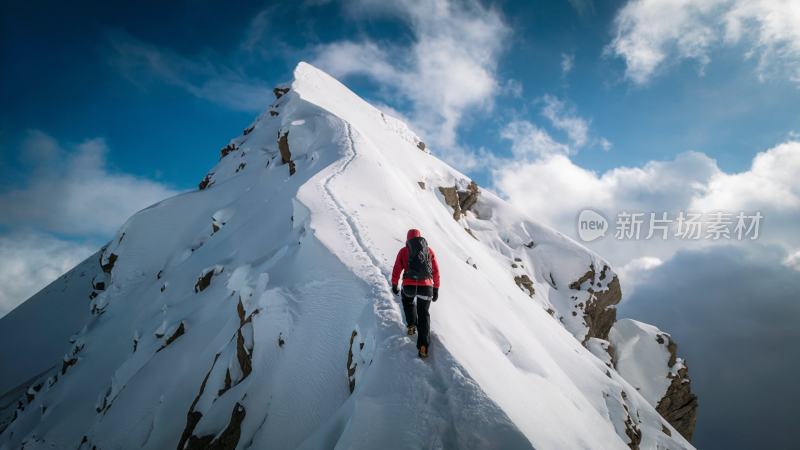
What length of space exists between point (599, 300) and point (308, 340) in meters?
42.2

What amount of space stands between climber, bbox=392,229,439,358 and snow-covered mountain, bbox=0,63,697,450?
1.06 ft

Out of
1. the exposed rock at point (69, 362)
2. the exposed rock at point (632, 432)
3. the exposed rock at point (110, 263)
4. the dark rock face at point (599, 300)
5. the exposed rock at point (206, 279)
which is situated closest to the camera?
the exposed rock at point (632, 432)

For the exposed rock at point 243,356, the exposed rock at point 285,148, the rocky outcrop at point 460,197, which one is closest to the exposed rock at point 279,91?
the exposed rock at point 285,148

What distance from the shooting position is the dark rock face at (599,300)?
3809 cm

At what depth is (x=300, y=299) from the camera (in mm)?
7988

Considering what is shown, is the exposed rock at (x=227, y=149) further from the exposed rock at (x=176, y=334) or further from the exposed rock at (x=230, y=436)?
the exposed rock at (x=230, y=436)

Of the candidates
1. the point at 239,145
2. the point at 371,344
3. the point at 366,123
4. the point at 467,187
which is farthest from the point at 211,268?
the point at 467,187

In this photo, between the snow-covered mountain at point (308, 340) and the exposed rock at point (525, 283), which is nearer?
the snow-covered mountain at point (308, 340)

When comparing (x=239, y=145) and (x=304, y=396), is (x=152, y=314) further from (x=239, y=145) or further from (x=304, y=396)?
(x=239, y=145)

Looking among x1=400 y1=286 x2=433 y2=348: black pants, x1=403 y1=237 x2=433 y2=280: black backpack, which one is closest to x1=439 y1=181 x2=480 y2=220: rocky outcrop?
x1=403 y1=237 x2=433 y2=280: black backpack

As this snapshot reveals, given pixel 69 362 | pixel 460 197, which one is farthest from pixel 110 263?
pixel 460 197

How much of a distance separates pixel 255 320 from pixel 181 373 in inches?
215

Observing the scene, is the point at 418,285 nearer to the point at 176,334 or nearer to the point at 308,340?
the point at 308,340

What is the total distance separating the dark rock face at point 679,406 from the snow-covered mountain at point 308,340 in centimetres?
225
